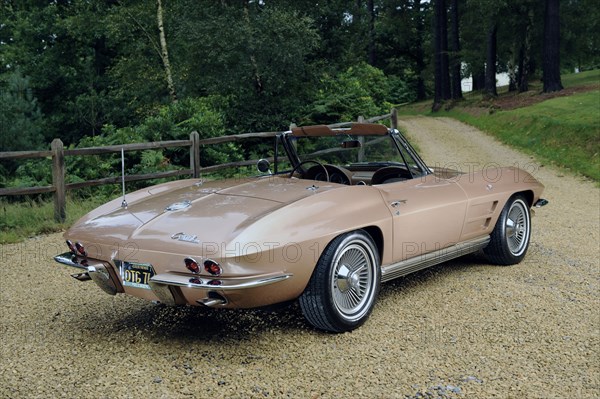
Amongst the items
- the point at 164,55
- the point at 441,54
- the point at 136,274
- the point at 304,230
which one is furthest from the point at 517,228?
the point at 441,54

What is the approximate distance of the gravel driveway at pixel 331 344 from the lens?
11.1 feet

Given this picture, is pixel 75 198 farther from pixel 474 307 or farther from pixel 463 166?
pixel 463 166

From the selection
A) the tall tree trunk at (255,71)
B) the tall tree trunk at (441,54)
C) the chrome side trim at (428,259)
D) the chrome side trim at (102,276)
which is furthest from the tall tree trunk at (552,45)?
the chrome side trim at (102,276)

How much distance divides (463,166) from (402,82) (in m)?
37.3

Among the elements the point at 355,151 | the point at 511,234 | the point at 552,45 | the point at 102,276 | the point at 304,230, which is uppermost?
the point at 552,45

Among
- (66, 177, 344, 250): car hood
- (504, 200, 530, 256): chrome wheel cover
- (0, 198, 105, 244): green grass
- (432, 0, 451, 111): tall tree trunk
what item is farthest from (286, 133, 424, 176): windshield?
(432, 0, 451, 111): tall tree trunk

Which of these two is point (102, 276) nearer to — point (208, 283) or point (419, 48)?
point (208, 283)

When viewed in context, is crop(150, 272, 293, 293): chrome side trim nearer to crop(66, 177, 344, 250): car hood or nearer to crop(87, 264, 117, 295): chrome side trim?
crop(66, 177, 344, 250): car hood

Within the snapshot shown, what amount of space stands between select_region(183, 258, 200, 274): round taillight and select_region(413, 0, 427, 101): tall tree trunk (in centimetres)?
4493

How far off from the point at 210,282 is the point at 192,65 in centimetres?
1402

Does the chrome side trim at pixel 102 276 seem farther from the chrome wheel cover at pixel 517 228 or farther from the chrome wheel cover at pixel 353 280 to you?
the chrome wheel cover at pixel 517 228

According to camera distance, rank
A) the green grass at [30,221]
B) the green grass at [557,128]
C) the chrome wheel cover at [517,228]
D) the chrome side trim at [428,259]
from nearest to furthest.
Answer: the chrome side trim at [428,259], the chrome wheel cover at [517,228], the green grass at [30,221], the green grass at [557,128]

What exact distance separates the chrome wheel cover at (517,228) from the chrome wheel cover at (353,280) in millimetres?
2121

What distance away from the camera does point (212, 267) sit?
356 cm
